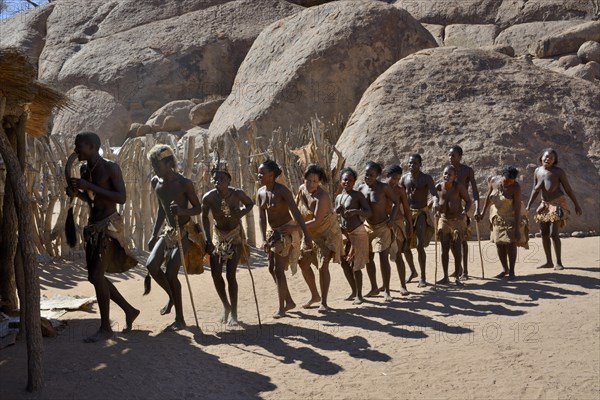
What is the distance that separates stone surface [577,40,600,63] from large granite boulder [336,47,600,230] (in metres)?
5.65

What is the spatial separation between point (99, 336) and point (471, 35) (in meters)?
18.5

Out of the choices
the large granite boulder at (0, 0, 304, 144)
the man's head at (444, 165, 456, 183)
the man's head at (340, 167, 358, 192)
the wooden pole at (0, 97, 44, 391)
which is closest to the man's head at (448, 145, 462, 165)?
the man's head at (444, 165, 456, 183)

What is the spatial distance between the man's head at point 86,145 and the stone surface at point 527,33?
1738 cm

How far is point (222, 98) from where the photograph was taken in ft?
68.3

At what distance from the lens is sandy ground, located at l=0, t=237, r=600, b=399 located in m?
5.27

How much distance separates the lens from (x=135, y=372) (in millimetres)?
5250

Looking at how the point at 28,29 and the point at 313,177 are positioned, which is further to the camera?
the point at 28,29

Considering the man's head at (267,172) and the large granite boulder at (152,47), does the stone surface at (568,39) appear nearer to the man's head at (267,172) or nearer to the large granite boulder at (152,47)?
the large granite boulder at (152,47)

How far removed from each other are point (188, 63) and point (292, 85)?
6.14 meters

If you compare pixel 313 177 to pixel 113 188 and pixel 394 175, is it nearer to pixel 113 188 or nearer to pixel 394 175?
pixel 394 175

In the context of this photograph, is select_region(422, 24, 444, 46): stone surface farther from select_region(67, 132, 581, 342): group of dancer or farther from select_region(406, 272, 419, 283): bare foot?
select_region(406, 272, 419, 283): bare foot

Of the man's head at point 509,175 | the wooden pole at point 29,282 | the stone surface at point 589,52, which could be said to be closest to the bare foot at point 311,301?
the man's head at point 509,175

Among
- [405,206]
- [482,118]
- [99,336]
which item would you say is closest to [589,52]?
[482,118]

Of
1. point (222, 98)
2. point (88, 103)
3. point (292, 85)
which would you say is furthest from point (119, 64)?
point (292, 85)
